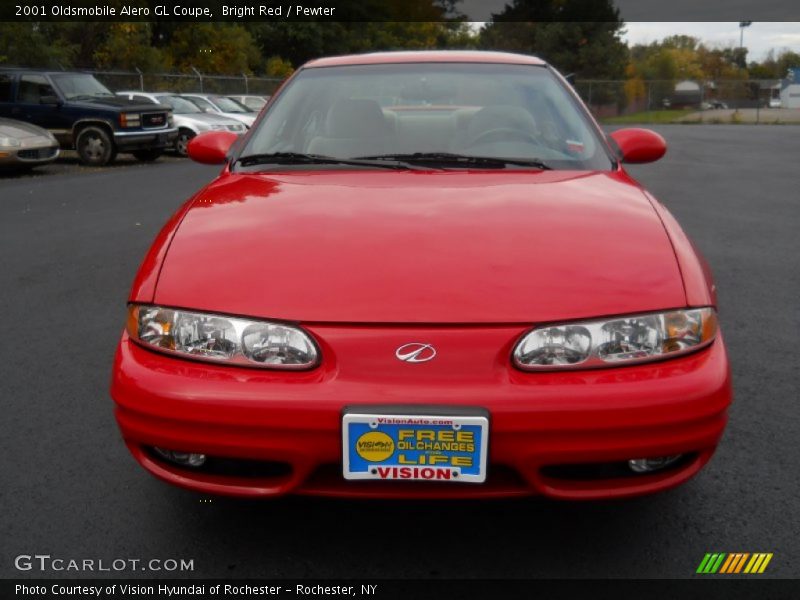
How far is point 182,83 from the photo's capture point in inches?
1150

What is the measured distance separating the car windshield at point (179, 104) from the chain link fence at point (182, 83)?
453cm

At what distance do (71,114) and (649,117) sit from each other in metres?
39.2

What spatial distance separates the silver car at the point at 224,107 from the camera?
19.8m

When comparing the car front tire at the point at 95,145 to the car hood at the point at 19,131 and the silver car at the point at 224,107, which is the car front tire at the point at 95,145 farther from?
the silver car at the point at 224,107

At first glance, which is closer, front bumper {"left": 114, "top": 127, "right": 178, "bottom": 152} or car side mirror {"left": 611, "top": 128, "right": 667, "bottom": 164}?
car side mirror {"left": 611, "top": 128, "right": 667, "bottom": 164}

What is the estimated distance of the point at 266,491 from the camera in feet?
6.92

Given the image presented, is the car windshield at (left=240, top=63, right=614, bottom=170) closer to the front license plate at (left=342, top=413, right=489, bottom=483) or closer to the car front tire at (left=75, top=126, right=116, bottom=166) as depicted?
the front license plate at (left=342, top=413, right=489, bottom=483)

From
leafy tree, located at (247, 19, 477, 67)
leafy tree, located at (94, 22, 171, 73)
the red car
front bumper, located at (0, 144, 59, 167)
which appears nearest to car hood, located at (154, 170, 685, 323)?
the red car

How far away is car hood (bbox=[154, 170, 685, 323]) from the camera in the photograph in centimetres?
208

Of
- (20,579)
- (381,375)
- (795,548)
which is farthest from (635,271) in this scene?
(20,579)

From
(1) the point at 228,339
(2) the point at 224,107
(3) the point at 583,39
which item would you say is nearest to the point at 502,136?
(1) the point at 228,339

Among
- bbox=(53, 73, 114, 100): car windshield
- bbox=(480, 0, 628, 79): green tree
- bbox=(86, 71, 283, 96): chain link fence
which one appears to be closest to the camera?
bbox=(53, 73, 114, 100): car windshield
